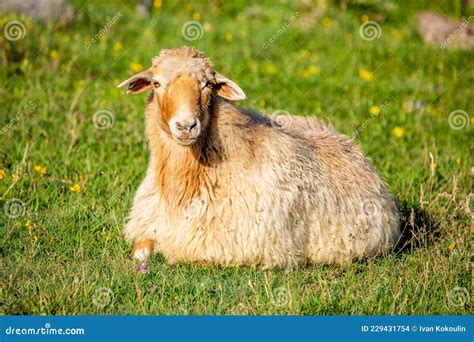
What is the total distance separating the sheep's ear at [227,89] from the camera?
19.3 ft

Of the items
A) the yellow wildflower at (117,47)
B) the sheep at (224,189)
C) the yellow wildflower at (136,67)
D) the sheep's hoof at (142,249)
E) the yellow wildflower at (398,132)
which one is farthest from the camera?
the yellow wildflower at (117,47)

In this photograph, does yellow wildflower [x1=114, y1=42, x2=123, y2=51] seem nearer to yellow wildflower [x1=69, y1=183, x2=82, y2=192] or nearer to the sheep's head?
yellow wildflower [x1=69, y1=183, x2=82, y2=192]

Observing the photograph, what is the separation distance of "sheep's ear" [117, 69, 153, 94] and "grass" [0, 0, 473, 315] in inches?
46.1

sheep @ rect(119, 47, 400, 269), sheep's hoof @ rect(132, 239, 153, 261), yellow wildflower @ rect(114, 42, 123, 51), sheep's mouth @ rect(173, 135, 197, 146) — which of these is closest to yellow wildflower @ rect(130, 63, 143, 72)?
yellow wildflower @ rect(114, 42, 123, 51)

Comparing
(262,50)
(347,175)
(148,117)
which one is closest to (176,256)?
(148,117)

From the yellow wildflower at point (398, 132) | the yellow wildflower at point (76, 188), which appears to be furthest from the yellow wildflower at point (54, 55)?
the yellow wildflower at point (398, 132)

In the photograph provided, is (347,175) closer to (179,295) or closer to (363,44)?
(179,295)

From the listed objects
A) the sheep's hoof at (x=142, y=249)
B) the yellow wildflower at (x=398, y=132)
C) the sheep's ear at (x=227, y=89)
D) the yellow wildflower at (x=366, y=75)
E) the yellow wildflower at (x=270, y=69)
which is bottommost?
the sheep's hoof at (x=142, y=249)

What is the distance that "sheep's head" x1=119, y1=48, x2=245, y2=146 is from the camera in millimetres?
5500

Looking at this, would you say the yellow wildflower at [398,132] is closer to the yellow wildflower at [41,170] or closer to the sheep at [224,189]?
the sheep at [224,189]

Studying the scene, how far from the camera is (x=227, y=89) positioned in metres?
5.95

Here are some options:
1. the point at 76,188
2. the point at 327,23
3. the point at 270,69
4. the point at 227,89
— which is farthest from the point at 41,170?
the point at 327,23

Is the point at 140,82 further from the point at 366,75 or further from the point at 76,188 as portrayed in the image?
the point at 366,75

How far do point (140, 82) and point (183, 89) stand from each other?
597mm
